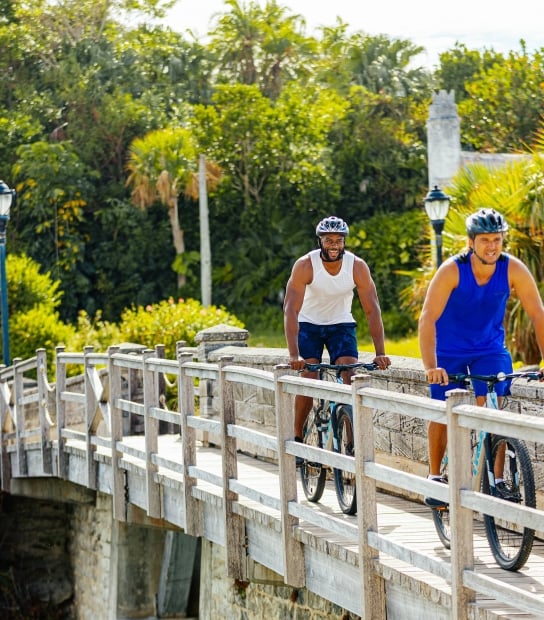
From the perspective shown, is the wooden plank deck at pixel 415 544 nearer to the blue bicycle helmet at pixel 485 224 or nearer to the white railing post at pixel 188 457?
the white railing post at pixel 188 457

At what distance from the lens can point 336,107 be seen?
3966cm

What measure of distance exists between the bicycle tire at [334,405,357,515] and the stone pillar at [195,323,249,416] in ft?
17.1

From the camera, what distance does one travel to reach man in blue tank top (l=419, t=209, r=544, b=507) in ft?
23.3

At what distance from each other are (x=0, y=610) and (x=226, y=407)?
11.6 metres

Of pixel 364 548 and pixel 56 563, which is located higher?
pixel 364 548

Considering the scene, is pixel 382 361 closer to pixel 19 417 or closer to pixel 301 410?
pixel 301 410

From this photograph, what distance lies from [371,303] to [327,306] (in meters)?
0.30

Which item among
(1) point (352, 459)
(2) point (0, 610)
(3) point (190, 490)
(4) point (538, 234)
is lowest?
(2) point (0, 610)

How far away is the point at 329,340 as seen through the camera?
30.9ft

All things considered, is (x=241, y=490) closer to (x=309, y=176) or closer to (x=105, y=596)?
(x=105, y=596)

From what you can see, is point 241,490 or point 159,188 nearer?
point 241,490

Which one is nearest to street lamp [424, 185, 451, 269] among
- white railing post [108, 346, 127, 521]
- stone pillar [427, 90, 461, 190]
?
white railing post [108, 346, 127, 521]

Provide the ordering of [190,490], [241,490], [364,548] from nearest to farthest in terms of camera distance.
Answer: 1. [364,548]
2. [241,490]
3. [190,490]

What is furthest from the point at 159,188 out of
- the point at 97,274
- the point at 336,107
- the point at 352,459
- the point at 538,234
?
the point at 352,459
